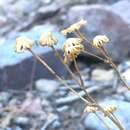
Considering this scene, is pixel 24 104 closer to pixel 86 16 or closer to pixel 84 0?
pixel 86 16

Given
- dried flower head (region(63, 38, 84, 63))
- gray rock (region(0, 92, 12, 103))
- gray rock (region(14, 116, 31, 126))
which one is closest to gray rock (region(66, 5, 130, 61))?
gray rock (region(0, 92, 12, 103))

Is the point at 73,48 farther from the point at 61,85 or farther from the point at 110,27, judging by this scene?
the point at 110,27

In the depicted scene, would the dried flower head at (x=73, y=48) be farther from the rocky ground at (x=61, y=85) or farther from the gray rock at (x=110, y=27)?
the gray rock at (x=110, y=27)

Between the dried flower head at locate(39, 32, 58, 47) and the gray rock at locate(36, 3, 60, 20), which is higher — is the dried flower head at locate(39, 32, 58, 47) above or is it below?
below

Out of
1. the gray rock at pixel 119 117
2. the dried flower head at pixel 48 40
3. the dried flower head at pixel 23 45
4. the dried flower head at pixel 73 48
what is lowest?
the dried flower head at pixel 73 48

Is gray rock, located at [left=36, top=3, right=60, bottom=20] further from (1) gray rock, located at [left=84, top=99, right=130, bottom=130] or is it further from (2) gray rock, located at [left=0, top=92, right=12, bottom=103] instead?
(1) gray rock, located at [left=84, top=99, right=130, bottom=130]

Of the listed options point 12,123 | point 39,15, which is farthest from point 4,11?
point 12,123

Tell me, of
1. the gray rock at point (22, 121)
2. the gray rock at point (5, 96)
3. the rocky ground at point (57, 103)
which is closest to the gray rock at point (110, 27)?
the rocky ground at point (57, 103)
